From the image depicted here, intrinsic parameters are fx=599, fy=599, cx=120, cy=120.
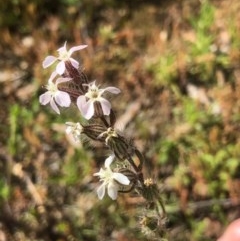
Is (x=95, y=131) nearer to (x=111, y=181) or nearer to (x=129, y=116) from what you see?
(x=111, y=181)

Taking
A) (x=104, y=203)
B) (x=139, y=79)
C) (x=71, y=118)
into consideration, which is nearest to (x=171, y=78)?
(x=139, y=79)

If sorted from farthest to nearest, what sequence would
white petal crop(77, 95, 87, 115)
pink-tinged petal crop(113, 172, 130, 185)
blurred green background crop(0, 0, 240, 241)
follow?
blurred green background crop(0, 0, 240, 241) → pink-tinged petal crop(113, 172, 130, 185) → white petal crop(77, 95, 87, 115)

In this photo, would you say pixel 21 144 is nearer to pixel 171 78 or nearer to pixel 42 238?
pixel 42 238

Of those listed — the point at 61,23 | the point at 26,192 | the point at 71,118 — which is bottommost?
the point at 26,192

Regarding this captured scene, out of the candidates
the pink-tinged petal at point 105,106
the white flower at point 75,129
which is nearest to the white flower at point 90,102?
the pink-tinged petal at point 105,106

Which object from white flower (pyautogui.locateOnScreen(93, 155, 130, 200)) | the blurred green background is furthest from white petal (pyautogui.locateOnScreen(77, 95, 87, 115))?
the blurred green background

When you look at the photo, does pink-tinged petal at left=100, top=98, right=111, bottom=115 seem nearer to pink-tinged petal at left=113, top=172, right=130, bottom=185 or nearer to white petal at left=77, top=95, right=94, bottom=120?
white petal at left=77, top=95, right=94, bottom=120

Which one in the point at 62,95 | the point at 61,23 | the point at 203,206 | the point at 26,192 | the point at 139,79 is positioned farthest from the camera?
the point at 61,23
